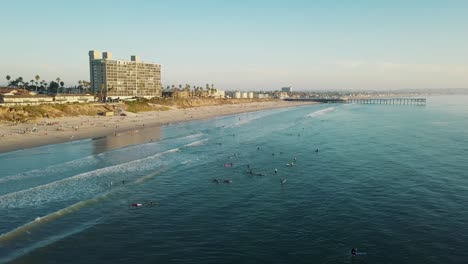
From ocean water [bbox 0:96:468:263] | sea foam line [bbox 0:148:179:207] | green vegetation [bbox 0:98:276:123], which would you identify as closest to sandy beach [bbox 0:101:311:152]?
green vegetation [bbox 0:98:276:123]

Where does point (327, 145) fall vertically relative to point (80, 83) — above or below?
below

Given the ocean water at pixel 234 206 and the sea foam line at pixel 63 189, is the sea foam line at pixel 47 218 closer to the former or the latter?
the ocean water at pixel 234 206

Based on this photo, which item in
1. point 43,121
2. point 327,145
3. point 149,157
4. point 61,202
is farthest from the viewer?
point 43,121

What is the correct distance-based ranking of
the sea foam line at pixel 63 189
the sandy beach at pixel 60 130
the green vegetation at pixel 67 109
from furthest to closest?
the green vegetation at pixel 67 109
the sandy beach at pixel 60 130
the sea foam line at pixel 63 189

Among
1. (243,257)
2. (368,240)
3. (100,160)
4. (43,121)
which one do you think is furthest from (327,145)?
(43,121)

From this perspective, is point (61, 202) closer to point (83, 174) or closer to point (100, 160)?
point (83, 174)

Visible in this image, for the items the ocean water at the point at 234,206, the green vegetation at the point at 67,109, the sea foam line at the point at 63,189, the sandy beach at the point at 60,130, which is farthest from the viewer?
the green vegetation at the point at 67,109

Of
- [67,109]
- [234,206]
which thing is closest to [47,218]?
[234,206]

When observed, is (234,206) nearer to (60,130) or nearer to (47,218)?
(47,218)

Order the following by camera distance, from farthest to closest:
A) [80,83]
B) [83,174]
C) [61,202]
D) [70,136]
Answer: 1. [80,83]
2. [70,136]
3. [83,174]
4. [61,202]

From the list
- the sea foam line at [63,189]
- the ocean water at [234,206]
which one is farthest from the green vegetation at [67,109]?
the sea foam line at [63,189]
